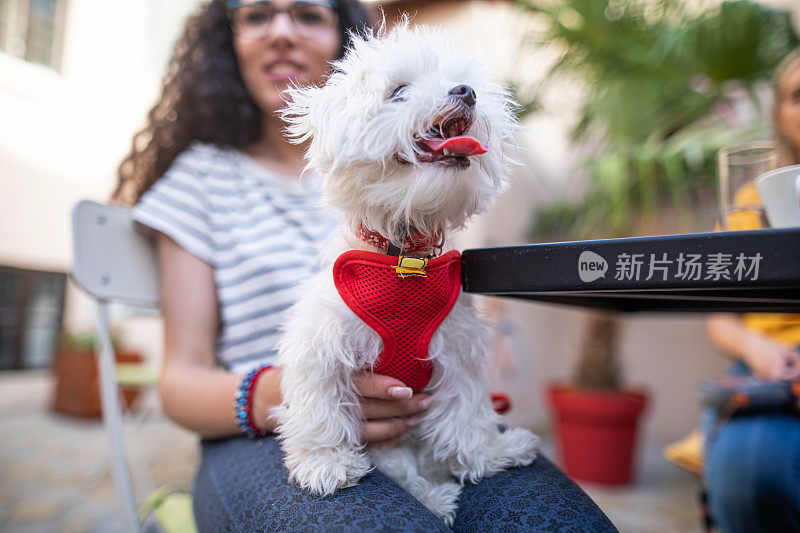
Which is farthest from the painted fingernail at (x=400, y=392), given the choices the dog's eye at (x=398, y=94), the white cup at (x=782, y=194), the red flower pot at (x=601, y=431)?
the red flower pot at (x=601, y=431)

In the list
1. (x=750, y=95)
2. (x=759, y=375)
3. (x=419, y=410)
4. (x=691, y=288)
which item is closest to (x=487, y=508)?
(x=419, y=410)

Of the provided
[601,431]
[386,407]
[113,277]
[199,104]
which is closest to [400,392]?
→ [386,407]

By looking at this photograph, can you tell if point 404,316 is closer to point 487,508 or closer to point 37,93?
point 487,508

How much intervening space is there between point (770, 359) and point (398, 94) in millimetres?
1228

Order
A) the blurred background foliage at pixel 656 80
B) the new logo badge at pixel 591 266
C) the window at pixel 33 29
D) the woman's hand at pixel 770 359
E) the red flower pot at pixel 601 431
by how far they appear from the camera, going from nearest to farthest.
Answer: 1. the new logo badge at pixel 591 266
2. the woman's hand at pixel 770 359
3. the blurred background foliage at pixel 656 80
4. the red flower pot at pixel 601 431
5. the window at pixel 33 29

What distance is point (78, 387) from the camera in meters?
3.97

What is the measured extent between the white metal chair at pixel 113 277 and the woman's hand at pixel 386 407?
0.52 metres

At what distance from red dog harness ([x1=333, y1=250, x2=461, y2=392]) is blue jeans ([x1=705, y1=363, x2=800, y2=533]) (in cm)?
84

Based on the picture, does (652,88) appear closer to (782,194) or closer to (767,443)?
(767,443)

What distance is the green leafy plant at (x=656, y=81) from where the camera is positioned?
175cm

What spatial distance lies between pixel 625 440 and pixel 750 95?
1569 millimetres

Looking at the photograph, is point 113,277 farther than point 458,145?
Yes

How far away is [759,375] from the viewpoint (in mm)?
1309

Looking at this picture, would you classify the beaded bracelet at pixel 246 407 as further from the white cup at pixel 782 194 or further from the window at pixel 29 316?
the window at pixel 29 316
